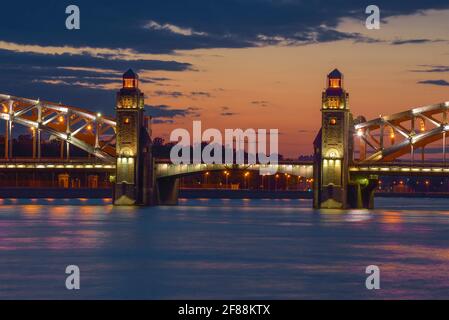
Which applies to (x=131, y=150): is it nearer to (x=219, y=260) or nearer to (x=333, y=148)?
(x=333, y=148)

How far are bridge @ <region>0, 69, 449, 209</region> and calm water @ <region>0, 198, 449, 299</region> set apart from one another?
4020cm

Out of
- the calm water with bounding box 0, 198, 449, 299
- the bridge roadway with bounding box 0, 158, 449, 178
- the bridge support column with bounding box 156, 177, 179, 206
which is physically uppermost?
the bridge roadway with bounding box 0, 158, 449, 178

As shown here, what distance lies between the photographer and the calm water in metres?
44.3

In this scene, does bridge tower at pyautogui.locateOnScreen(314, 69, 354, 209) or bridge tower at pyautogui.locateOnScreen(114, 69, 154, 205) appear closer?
bridge tower at pyautogui.locateOnScreen(314, 69, 354, 209)

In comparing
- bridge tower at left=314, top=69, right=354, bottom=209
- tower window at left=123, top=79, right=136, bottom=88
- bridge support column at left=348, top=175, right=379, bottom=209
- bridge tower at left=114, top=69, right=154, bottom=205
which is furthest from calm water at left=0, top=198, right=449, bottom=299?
tower window at left=123, top=79, right=136, bottom=88

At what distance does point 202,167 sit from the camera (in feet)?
462

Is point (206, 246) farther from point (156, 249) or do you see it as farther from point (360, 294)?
point (360, 294)

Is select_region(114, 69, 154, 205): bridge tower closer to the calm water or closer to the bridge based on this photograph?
the bridge

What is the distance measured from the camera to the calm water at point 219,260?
145ft

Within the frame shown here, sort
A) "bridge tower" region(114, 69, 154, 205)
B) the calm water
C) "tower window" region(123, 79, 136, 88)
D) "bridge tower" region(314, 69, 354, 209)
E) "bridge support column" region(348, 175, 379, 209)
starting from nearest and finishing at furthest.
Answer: the calm water, "bridge tower" region(314, 69, 354, 209), "bridge support column" region(348, 175, 379, 209), "bridge tower" region(114, 69, 154, 205), "tower window" region(123, 79, 136, 88)

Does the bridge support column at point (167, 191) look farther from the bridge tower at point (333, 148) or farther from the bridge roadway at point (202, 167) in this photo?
the bridge tower at point (333, 148)

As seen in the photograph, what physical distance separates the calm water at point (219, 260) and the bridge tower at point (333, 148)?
38.8 meters

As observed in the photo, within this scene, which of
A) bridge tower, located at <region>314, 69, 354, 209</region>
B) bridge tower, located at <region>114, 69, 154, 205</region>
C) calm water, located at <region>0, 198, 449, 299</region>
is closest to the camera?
calm water, located at <region>0, 198, 449, 299</region>

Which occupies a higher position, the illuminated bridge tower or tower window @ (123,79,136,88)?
tower window @ (123,79,136,88)
